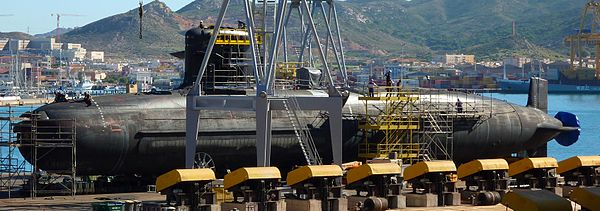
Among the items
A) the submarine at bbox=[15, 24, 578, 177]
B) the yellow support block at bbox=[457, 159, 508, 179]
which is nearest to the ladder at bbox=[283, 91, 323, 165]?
the submarine at bbox=[15, 24, 578, 177]

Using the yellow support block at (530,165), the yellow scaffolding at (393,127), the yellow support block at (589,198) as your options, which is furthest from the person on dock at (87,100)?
the yellow support block at (589,198)

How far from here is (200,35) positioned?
59062mm

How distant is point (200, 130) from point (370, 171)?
14529 millimetres

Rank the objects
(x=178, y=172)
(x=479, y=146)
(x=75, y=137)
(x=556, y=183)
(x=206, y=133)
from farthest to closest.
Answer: (x=479, y=146) → (x=206, y=133) → (x=75, y=137) → (x=556, y=183) → (x=178, y=172)

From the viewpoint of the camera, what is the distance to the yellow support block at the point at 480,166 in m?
44.2

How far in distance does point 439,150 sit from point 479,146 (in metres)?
3.25

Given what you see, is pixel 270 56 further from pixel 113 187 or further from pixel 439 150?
pixel 439 150

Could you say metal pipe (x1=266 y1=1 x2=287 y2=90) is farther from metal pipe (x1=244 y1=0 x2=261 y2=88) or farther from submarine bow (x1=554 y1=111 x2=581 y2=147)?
submarine bow (x1=554 y1=111 x2=581 y2=147)

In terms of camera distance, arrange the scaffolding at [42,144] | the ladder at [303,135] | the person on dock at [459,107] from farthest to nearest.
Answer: the person on dock at [459,107] < the scaffolding at [42,144] < the ladder at [303,135]

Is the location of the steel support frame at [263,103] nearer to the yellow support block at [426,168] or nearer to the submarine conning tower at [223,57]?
the submarine conning tower at [223,57]

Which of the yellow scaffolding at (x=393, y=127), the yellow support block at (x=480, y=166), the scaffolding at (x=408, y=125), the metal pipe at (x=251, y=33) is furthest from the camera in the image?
the scaffolding at (x=408, y=125)

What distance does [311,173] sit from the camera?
4069 centimetres

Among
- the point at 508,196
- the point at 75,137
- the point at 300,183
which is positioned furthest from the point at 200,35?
the point at 508,196

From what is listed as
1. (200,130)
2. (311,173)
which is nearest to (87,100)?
(200,130)
